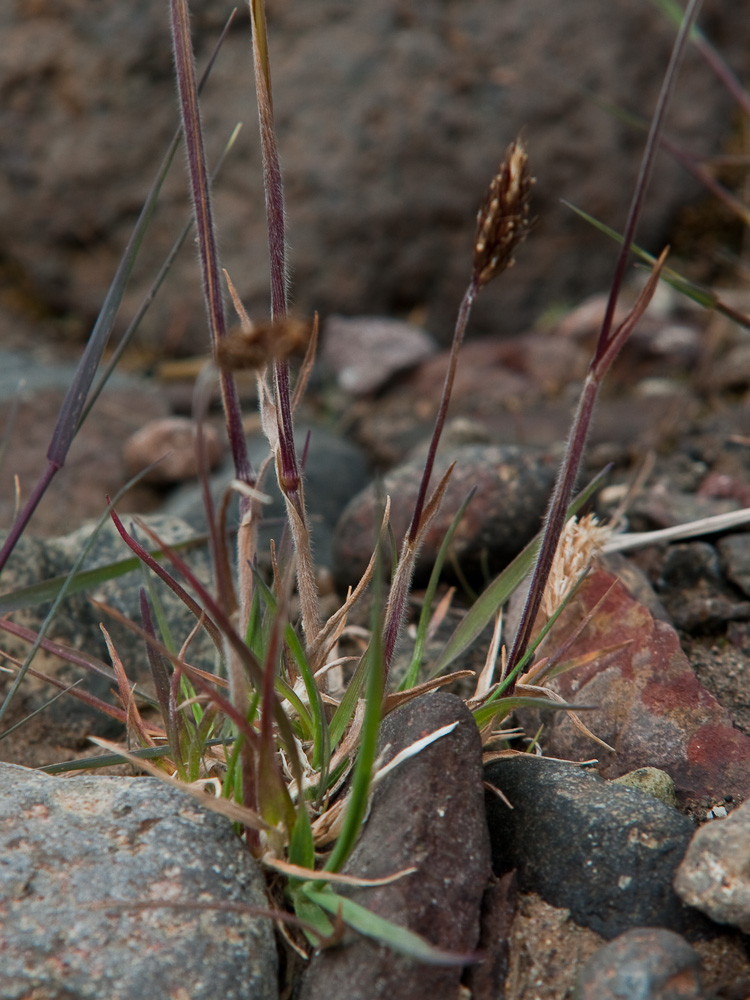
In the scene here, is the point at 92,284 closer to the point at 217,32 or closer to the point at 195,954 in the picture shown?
the point at 217,32

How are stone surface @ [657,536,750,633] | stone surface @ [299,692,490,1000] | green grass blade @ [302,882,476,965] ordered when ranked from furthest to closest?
stone surface @ [657,536,750,633] < stone surface @ [299,692,490,1000] < green grass blade @ [302,882,476,965]

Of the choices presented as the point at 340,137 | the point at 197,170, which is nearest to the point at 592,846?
the point at 197,170

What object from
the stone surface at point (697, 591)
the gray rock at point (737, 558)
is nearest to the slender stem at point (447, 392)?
the stone surface at point (697, 591)

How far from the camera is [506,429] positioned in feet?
9.70

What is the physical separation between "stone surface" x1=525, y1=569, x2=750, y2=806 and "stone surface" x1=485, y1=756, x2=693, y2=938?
0.16 meters

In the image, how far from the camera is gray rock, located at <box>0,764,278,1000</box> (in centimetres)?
92

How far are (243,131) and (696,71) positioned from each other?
2049mm

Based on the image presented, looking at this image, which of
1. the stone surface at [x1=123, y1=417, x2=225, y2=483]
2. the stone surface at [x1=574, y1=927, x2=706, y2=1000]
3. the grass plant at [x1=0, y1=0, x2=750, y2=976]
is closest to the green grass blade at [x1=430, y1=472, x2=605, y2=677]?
the grass plant at [x1=0, y1=0, x2=750, y2=976]

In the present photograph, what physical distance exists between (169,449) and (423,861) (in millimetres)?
1950

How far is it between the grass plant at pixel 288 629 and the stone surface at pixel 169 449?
1323mm

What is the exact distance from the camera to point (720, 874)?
3.19ft

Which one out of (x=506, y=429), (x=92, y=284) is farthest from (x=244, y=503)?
(x=92, y=284)

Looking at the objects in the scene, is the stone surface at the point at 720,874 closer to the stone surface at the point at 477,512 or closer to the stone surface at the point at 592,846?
the stone surface at the point at 592,846

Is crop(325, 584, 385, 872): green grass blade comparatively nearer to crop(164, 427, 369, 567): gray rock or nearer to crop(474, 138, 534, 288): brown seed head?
crop(474, 138, 534, 288): brown seed head
